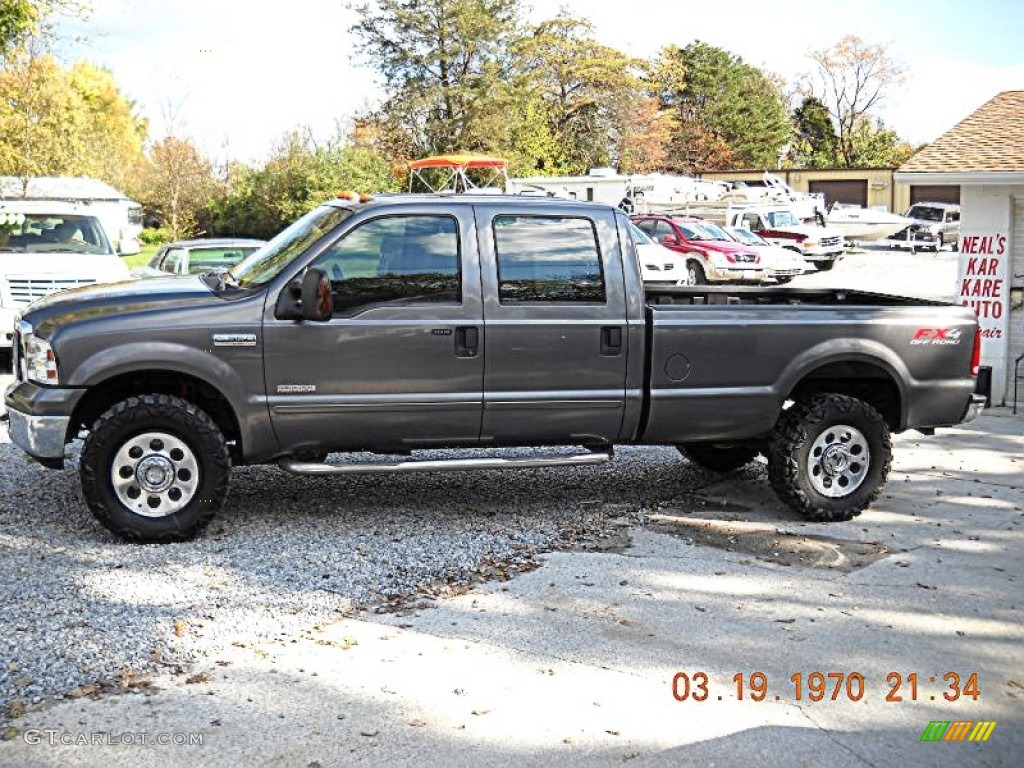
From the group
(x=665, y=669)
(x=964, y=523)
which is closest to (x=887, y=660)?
(x=665, y=669)

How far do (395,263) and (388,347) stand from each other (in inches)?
20.6

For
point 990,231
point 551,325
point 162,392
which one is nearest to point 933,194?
point 990,231

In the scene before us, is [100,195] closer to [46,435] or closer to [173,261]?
[173,261]

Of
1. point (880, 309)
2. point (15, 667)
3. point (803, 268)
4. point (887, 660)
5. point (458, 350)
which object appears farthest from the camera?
point (803, 268)

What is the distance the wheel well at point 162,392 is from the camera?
6996 millimetres

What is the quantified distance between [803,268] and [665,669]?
25.9 metres

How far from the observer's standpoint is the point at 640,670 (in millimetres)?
5266

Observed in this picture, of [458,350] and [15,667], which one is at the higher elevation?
[458,350]

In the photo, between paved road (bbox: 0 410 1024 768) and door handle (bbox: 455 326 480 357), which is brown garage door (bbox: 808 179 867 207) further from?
door handle (bbox: 455 326 480 357)

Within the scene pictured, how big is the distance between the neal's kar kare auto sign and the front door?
792 centimetres

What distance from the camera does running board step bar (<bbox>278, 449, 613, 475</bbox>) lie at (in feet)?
23.1

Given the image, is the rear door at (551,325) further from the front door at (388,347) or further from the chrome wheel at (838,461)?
the chrome wheel at (838,461)

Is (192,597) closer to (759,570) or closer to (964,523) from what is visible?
(759,570)

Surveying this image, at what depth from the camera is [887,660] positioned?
216 inches
